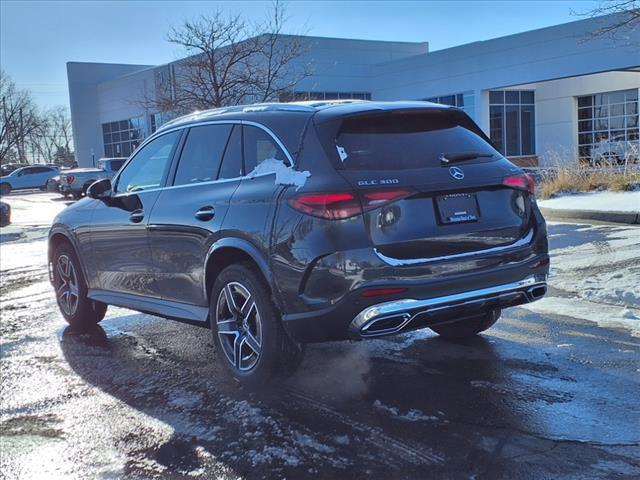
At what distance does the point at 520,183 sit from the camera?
14.7ft

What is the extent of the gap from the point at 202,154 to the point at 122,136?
5485cm

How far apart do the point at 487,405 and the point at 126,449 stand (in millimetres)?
2222

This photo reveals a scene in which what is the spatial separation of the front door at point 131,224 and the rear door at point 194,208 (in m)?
0.19

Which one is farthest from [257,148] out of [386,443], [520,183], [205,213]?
[386,443]

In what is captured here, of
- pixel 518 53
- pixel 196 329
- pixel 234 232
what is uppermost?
pixel 518 53

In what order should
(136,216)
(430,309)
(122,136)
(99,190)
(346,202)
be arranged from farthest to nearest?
(122,136) < (99,190) < (136,216) < (430,309) < (346,202)

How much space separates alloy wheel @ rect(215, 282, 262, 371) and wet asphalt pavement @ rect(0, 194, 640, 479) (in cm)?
23

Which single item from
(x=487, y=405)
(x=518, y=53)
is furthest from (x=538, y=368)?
(x=518, y=53)

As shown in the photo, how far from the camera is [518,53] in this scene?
109ft

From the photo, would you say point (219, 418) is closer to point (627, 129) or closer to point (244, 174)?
point (244, 174)

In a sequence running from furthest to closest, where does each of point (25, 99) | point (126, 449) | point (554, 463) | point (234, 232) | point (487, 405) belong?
point (25, 99), point (234, 232), point (487, 405), point (126, 449), point (554, 463)

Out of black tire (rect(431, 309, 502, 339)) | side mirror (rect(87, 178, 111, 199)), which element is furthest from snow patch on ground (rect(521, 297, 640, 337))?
side mirror (rect(87, 178, 111, 199))

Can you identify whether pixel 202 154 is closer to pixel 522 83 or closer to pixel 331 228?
pixel 331 228

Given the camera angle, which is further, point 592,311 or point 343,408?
point 592,311
